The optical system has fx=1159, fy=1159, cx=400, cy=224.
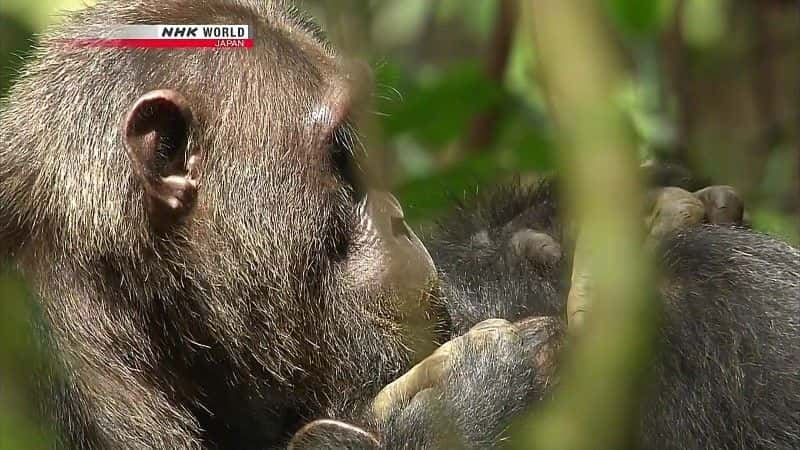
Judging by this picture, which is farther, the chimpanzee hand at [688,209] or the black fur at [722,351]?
the chimpanzee hand at [688,209]

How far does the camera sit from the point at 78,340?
1416 millimetres

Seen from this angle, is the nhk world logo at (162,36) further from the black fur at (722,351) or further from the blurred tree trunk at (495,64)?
the blurred tree trunk at (495,64)

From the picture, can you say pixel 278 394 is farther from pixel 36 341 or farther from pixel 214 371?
pixel 36 341

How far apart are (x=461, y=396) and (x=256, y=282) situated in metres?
0.32

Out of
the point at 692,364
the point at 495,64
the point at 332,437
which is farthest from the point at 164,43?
the point at 495,64

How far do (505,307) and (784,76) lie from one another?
11.2 ft

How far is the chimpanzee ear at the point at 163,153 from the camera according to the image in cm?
139

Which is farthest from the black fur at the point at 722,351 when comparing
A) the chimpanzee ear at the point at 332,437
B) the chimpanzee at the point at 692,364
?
the chimpanzee ear at the point at 332,437

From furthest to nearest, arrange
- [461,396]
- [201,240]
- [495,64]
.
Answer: [495,64], [201,240], [461,396]

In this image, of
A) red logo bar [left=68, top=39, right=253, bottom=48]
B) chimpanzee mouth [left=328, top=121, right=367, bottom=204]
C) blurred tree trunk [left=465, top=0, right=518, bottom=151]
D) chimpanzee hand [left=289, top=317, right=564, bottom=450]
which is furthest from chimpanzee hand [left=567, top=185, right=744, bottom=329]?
blurred tree trunk [left=465, top=0, right=518, bottom=151]

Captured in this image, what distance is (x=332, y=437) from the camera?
1.39m

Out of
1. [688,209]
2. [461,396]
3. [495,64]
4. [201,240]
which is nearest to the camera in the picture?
[461,396]

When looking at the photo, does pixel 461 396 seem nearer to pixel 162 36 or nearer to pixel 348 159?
pixel 348 159

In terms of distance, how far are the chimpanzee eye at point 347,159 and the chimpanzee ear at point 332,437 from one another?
311 millimetres
